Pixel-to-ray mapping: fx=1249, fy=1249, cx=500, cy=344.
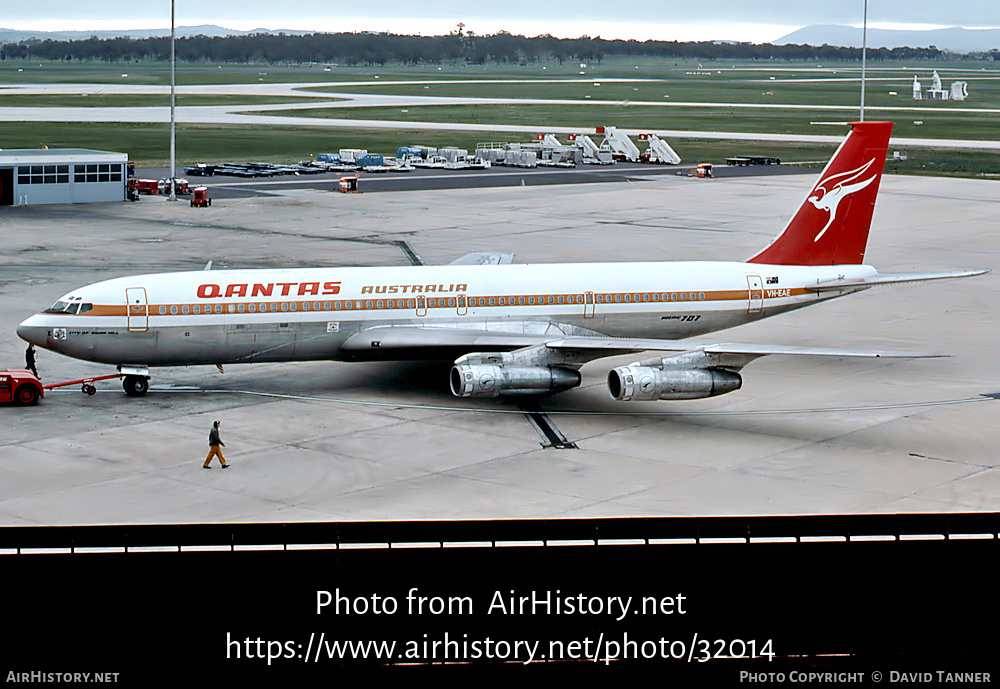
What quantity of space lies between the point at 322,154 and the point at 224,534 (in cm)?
11302

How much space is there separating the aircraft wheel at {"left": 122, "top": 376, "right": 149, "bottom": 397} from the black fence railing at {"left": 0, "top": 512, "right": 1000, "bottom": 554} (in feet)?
86.5

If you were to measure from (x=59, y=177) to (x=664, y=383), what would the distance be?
65.8 m

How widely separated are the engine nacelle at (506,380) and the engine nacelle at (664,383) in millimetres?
1860

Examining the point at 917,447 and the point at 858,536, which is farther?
the point at 917,447

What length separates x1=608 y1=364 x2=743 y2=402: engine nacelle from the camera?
34.6m

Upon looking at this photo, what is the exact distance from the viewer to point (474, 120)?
179500mm

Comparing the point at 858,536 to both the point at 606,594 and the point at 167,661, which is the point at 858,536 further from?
the point at 167,661

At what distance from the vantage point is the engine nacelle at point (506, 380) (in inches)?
1388

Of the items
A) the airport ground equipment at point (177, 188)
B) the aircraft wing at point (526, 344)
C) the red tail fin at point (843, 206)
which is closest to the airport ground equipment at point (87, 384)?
the aircraft wing at point (526, 344)

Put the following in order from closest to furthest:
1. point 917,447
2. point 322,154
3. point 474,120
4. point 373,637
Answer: point 373,637 → point 917,447 → point 322,154 → point 474,120

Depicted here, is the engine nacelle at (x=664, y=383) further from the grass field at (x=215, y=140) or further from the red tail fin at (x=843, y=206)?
the grass field at (x=215, y=140)

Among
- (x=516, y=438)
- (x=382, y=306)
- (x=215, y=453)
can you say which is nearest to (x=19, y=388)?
(x=215, y=453)

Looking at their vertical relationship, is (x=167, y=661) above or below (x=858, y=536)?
below

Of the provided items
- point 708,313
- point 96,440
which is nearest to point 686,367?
point 708,313
